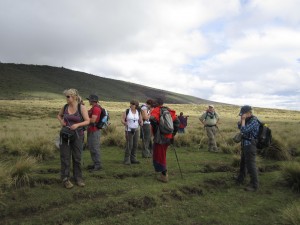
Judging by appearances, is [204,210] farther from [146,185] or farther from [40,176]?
[40,176]

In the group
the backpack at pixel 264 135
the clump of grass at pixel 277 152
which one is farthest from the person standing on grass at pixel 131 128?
the clump of grass at pixel 277 152

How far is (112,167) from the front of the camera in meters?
9.66

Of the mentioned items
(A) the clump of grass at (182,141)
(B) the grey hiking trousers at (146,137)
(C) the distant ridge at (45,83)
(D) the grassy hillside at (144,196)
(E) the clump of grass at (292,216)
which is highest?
(C) the distant ridge at (45,83)

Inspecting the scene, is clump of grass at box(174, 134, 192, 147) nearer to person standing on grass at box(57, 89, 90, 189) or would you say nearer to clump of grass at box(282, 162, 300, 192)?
clump of grass at box(282, 162, 300, 192)

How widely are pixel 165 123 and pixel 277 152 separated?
6.08 m

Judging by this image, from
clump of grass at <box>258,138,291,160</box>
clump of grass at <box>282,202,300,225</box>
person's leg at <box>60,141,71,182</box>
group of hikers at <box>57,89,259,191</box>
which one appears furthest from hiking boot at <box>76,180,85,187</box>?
clump of grass at <box>258,138,291,160</box>

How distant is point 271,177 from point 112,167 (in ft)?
15.8

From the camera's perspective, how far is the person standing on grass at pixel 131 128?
10.3 meters

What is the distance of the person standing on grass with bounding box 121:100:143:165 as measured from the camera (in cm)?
1027

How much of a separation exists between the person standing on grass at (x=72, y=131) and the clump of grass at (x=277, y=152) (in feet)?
25.7

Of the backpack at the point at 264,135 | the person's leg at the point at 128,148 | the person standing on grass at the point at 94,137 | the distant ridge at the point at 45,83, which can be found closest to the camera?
the backpack at the point at 264,135

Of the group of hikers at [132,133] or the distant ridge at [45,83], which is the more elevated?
the distant ridge at [45,83]

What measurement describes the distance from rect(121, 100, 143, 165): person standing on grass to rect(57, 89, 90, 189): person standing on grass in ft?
9.60

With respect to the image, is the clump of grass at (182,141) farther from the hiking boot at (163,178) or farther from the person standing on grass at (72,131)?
the person standing on grass at (72,131)
